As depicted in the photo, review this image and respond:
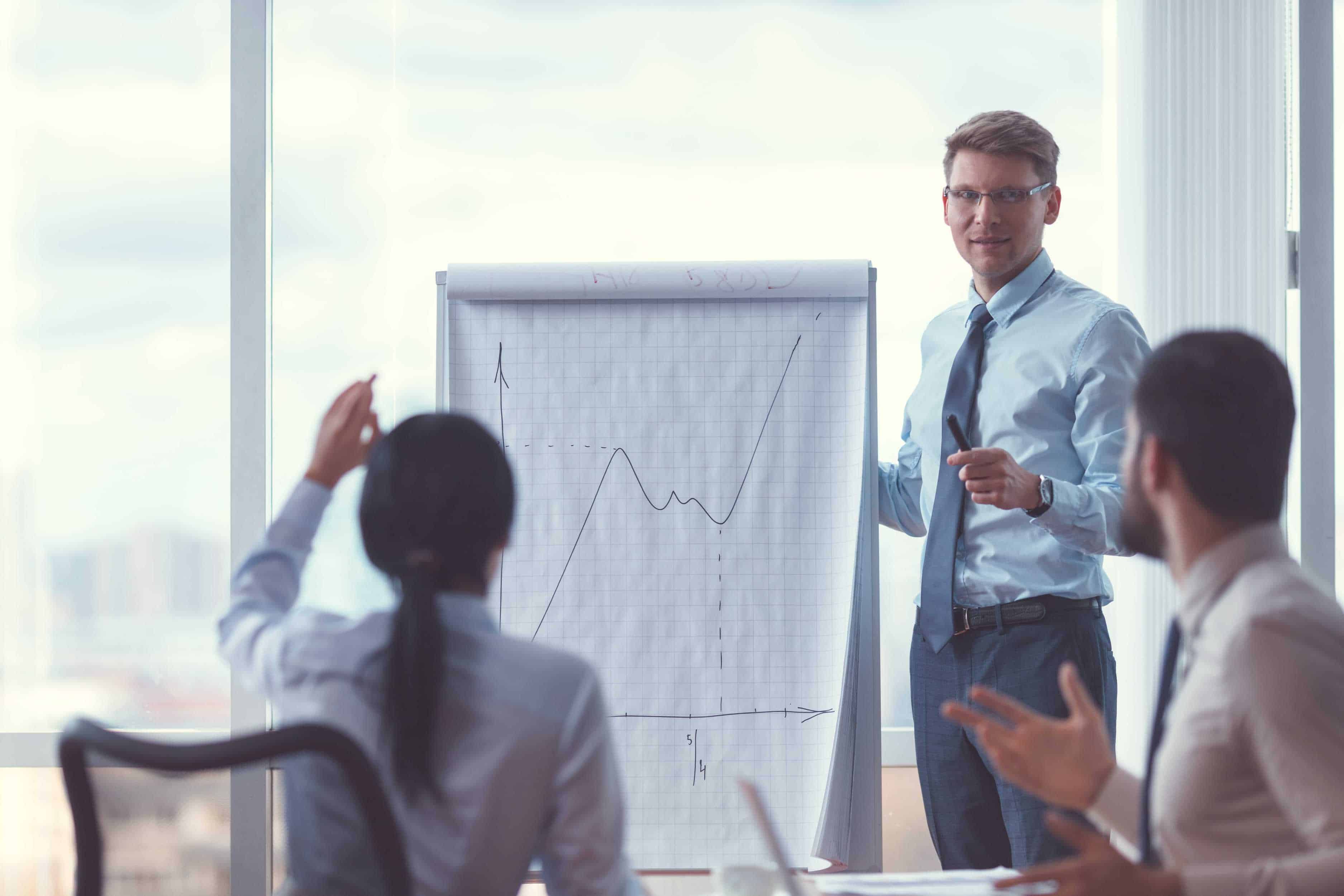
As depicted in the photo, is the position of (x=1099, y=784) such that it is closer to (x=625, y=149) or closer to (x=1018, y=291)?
(x=1018, y=291)

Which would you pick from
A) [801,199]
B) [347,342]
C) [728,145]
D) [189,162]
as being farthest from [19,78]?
[801,199]

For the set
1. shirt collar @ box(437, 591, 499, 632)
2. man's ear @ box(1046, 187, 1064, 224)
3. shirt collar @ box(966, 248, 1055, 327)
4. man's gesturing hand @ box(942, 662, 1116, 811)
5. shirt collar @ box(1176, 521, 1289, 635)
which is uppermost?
man's ear @ box(1046, 187, 1064, 224)

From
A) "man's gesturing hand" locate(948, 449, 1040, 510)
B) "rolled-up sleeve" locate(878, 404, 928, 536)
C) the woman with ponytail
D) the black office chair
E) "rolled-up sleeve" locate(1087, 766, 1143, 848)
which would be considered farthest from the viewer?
"rolled-up sleeve" locate(878, 404, 928, 536)

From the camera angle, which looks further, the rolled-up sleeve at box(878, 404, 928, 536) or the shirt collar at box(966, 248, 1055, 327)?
the rolled-up sleeve at box(878, 404, 928, 536)

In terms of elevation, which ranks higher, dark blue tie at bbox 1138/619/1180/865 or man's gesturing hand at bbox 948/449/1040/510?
man's gesturing hand at bbox 948/449/1040/510

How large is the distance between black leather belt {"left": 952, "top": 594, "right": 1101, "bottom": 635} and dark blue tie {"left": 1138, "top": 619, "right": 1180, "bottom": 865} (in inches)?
30.7

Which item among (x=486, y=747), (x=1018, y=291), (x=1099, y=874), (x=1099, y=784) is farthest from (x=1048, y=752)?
(x=1018, y=291)

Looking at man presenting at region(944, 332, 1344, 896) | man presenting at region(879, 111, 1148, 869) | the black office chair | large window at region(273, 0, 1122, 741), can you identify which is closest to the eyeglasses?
man presenting at region(879, 111, 1148, 869)

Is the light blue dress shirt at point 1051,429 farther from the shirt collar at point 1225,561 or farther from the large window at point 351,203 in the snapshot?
the shirt collar at point 1225,561

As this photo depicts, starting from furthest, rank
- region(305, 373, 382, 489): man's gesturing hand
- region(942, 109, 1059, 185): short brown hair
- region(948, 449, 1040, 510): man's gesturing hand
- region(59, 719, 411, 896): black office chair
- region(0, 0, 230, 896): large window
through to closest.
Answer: region(0, 0, 230, 896): large window, region(942, 109, 1059, 185): short brown hair, region(948, 449, 1040, 510): man's gesturing hand, region(305, 373, 382, 489): man's gesturing hand, region(59, 719, 411, 896): black office chair

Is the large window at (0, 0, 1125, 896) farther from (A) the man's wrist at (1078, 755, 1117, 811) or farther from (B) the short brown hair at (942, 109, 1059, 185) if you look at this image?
(A) the man's wrist at (1078, 755, 1117, 811)

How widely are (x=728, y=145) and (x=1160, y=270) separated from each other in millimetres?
1069

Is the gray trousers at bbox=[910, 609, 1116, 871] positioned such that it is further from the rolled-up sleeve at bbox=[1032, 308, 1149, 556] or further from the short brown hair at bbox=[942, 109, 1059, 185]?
the short brown hair at bbox=[942, 109, 1059, 185]

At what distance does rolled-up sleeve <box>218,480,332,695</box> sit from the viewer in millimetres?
1040
